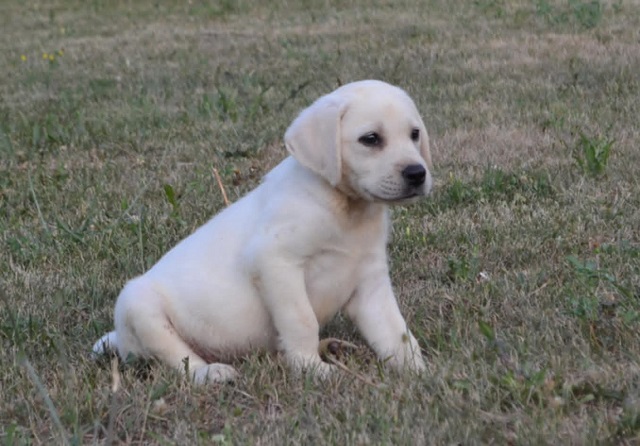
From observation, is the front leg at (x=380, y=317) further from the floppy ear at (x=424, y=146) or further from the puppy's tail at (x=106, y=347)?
the puppy's tail at (x=106, y=347)

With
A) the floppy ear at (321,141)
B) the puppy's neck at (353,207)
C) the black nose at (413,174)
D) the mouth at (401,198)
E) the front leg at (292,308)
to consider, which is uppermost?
the floppy ear at (321,141)

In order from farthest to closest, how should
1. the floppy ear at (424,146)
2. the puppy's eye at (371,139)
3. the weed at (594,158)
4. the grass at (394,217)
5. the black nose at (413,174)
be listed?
the weed at (594,158) → the floppy ear at (424,146) → the puppy's eye at (371,139) → the black nose at (413,174) → the grass at (394,217)

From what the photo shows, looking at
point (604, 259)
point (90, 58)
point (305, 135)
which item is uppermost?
point (305, 135)

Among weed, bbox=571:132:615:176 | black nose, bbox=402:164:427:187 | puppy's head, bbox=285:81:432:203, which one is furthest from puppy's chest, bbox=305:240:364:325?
weed, bbox=571:132:615:176

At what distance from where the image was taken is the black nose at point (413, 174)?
11.1 ft

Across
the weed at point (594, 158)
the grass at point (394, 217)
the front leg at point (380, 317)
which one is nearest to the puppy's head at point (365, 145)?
the front leg at point (380, 317)

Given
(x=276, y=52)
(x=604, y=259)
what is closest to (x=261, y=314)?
(x=604, y=259)

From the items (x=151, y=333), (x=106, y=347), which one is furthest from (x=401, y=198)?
(x=106, y=347)

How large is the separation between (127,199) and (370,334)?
9.08ft

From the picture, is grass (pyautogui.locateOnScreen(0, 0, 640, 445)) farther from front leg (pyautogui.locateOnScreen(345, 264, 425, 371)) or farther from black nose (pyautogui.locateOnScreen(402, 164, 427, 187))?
black nose (pyautogui.locateOnScreen(402, 164, 427, 187))

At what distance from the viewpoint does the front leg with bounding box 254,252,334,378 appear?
11.2 ft

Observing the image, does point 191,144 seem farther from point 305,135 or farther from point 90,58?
point 90,58

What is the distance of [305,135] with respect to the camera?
3520mm

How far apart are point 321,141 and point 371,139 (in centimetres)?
17
